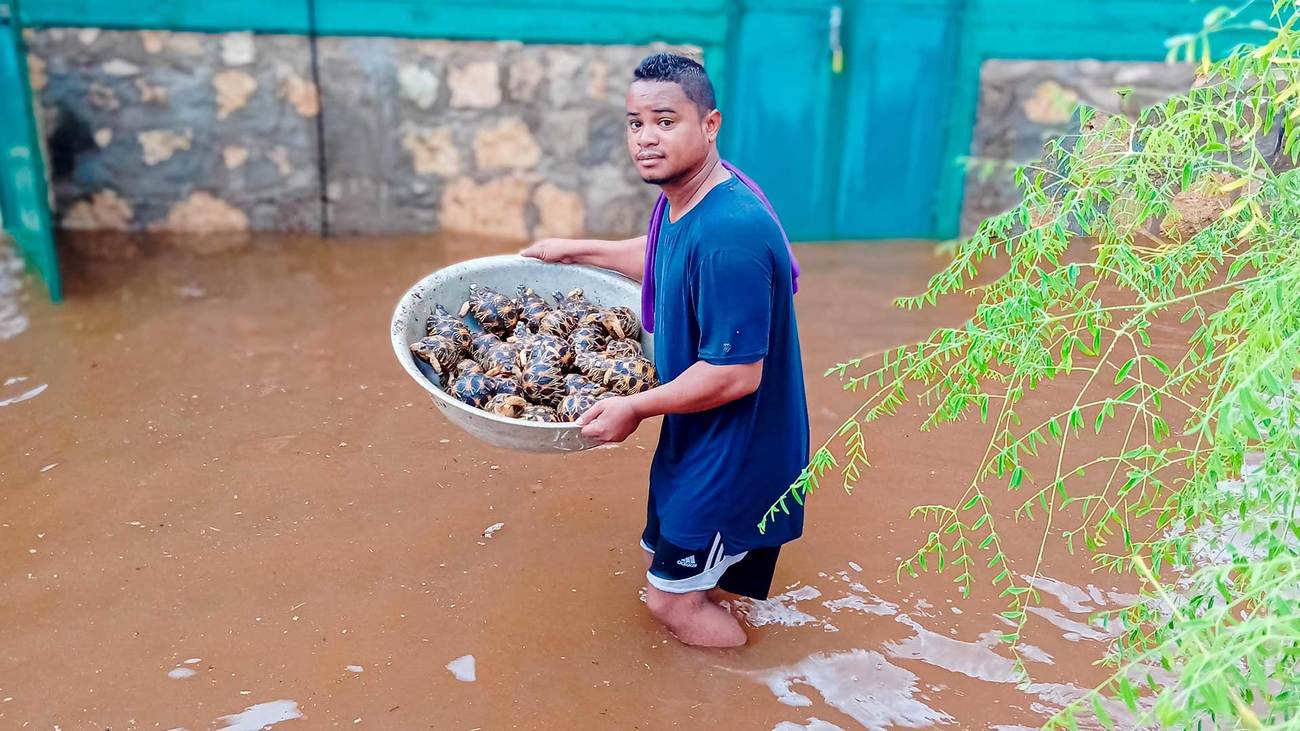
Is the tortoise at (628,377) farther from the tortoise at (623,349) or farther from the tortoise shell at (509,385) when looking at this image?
the tortoise shell at (509,385)

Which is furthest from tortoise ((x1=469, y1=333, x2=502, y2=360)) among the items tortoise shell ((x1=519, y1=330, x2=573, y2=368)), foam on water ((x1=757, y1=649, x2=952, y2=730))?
foam on water ((x1=757, y1=649, x2=952, y2=730))

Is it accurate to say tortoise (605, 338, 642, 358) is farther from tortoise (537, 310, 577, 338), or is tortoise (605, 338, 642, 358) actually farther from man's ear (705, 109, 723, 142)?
man's ear (705, 109, 723, 142)

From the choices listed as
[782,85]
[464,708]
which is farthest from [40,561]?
[782,85]

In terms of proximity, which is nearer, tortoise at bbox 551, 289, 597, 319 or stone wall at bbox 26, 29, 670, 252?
tortoise at bbox 551, 289, 597, 319

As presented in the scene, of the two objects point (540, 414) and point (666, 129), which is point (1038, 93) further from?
point (540, 414)

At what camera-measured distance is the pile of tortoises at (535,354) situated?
2574 millimetres

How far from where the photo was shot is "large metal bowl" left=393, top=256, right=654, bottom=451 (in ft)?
7.62

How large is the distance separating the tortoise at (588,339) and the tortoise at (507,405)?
25cm

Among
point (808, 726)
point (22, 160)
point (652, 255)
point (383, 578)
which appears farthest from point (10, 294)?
point (808, 726)

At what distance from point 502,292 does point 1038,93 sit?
4070 mm

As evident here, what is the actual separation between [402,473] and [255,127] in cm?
284

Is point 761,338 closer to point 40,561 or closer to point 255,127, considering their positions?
point 40,561

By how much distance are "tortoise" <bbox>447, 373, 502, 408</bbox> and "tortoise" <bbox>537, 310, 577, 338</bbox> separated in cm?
28

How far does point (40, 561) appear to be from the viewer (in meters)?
2.94
